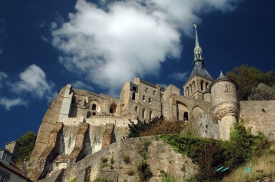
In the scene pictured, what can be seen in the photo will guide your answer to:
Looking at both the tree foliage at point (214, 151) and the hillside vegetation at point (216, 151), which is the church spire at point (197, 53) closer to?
the hillside vegetation at point (216, 151)

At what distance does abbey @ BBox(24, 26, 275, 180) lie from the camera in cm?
2412

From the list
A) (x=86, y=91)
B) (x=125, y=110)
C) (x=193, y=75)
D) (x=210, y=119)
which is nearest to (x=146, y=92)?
(x=125, y=110)

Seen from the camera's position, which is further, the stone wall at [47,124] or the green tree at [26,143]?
the green tree at [26,143]

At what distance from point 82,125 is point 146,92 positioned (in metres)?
22.0

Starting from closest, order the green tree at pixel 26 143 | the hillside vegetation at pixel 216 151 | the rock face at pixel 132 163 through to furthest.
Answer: the hillside vegetation at pixel 216 151
the rock face at pixel 132 163
the green tree at pixel 26 143

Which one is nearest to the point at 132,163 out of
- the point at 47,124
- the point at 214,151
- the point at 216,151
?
the point at 214,151

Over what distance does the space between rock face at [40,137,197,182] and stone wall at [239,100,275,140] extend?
7.09m

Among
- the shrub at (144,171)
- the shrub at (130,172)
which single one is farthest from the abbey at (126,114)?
the shrub at (144,171)

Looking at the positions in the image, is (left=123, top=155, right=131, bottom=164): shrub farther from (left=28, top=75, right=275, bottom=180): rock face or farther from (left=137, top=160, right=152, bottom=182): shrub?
(left=28, top=75, right=275, bottom=180): rock face

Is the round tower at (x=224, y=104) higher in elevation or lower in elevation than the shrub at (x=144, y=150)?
higher

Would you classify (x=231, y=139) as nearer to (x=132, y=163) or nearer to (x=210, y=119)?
(x=210, y=119)

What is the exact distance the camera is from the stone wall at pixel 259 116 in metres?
23.2

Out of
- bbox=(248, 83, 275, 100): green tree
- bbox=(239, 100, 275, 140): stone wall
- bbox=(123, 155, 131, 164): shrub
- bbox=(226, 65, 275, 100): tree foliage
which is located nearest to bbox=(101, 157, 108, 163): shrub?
bbox=(123, 155, 131, 164): shrub

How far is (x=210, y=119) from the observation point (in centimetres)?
2577
